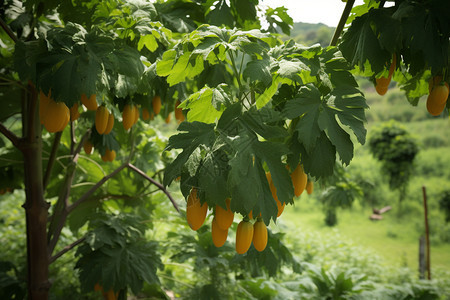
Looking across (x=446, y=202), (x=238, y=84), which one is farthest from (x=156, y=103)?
(x=446, y=202)

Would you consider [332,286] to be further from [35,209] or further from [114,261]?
[35,209]

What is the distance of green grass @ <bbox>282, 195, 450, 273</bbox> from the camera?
5.95m

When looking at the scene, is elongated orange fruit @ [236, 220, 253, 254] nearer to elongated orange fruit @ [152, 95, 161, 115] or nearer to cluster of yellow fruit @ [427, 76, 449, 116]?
cluster of yellow fruit @ [427, 76, 449, 116]

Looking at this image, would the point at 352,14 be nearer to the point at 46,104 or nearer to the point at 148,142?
the point at 46,104

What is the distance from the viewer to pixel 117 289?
1582mm

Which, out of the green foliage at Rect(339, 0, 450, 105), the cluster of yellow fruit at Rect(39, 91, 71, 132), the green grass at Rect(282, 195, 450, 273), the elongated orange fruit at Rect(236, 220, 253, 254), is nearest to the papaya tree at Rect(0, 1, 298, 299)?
the cluster of yellow fruit at Rect(39, 91, 71, 132)

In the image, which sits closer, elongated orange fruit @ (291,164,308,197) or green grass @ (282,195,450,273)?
elongated orange fruit @ (291,164,308,197)

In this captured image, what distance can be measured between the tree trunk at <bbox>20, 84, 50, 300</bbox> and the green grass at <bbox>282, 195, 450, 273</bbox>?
4.15 metres

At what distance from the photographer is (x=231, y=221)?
2.83ft

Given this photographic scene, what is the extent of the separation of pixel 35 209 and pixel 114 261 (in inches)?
16.6

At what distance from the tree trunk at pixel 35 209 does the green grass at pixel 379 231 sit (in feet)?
13.6

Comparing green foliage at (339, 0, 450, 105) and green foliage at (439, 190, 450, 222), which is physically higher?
green foliage at (339, 0, 450, 105)

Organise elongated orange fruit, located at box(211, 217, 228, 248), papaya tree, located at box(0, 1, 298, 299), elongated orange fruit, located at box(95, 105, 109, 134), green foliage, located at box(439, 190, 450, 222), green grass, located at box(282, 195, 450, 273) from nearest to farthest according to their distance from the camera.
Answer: elongated orange fruit, located at box(211, 217, 228, 248) → papaya tree, located at box(0, 1, 298, 299) → elongated orange fruit, located at box(95, 105, 109, 134) → green foliage, located at box(439, 190, 450, 222) → green grass, located at box(282, 195, 450, 273)

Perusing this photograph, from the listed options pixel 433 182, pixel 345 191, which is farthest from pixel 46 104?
pixel 433 182
